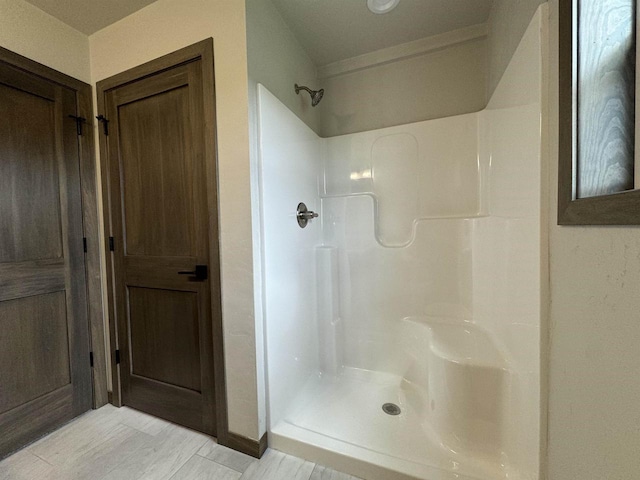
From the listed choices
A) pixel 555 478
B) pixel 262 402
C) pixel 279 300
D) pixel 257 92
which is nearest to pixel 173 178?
pixel 257 92

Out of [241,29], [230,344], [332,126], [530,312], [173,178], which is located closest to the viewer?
[530,312]

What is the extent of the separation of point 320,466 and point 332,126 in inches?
86.4

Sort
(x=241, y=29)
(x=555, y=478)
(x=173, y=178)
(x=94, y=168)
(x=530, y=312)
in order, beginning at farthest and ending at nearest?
(x=94, y=168) → (x=173, y=178) → (x=241, y=29) → (x=530, y=312) → (x=555, y=478)

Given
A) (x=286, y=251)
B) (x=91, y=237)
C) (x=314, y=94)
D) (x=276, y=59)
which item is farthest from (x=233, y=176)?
(x=91, y=237)

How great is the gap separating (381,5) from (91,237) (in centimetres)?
220

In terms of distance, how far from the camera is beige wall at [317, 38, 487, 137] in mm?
1664

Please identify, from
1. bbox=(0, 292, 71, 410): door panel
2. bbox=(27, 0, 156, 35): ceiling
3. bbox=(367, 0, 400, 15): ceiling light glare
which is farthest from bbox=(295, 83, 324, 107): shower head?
bbox=(0, 292, 71, 410): door panel

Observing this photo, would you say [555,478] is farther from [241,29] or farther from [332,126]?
[332,126]

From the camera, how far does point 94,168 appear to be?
5.01ft

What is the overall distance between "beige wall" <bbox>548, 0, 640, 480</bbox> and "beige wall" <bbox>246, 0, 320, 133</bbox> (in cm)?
115

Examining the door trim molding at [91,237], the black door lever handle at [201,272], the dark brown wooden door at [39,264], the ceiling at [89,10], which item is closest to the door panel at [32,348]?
the dark brown wooden door at [39,264]

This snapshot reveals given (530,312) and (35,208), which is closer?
(530,312)

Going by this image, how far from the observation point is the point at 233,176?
1177mm

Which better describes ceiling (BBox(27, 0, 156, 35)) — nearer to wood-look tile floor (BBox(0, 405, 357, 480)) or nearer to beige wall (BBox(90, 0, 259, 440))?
beige wall (BBox(90, 0, 259, 440))
